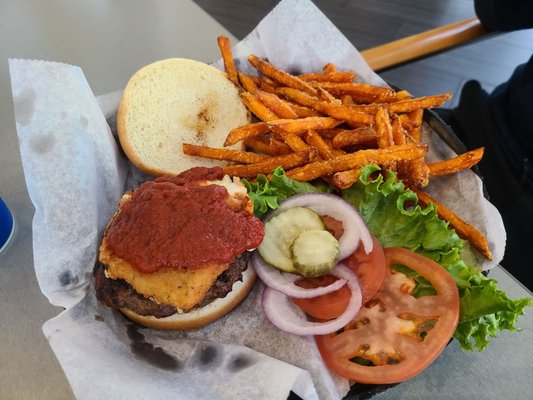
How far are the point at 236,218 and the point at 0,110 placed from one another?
1351 mm

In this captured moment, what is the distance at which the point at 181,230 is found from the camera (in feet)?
3.89

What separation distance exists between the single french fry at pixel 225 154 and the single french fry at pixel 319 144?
16 centimetres

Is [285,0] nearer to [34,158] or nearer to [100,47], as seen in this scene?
[100,47]

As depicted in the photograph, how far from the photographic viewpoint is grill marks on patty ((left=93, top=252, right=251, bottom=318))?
3.93ft

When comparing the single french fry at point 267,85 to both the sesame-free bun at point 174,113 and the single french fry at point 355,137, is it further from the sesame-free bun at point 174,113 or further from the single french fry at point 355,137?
the single french fry at point 355,137

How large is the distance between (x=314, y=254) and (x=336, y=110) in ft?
1.85

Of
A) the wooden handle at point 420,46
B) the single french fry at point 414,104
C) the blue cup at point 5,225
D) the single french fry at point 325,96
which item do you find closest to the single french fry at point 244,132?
the single french fry at point 325,96

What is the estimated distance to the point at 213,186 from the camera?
1.26m

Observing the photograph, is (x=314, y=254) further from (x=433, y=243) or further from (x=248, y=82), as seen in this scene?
(x=248, y=82)

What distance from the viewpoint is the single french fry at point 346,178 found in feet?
4.62

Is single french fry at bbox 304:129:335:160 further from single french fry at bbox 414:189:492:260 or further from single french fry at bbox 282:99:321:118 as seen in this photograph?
single french fry at bbox 414:189:492:260

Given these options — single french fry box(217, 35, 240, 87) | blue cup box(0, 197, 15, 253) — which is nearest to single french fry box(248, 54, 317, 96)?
single french fry box(217, 35, 240, 87)

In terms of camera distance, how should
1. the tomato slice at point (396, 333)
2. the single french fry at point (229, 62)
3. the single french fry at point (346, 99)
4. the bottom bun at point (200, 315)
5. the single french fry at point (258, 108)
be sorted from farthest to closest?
1. the single french fry at point (229, 62)
2. the single french fry at point (346, 99)
3. the single french fry at point (258, 108)
4. the bottom bun at point (200, 315)
5. the tomato slice at point (396, 333)

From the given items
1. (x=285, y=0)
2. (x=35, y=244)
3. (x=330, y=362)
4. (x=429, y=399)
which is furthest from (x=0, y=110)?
(x=429, y=399)
